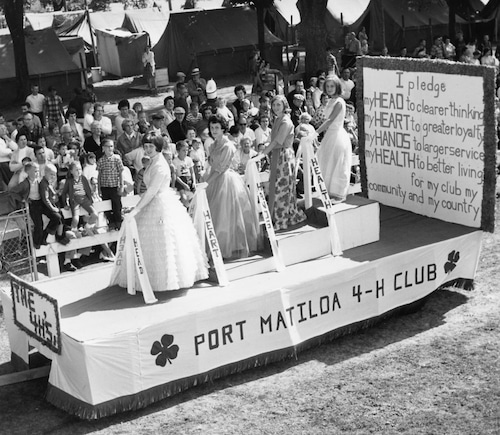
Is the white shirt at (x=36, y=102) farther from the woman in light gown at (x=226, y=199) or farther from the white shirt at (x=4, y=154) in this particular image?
the woman in light gown at (x=226, y=199)

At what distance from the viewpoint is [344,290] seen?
1029cm

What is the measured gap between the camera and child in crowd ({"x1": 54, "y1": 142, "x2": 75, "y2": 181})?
13523 millimetres

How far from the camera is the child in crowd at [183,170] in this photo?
43.1 ft

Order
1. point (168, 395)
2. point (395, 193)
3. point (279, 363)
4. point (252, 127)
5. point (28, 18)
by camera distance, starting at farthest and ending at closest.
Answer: point (28, 18) < point (252, 127) < point (395, 193) < point (279, 363) < point (168, 395)

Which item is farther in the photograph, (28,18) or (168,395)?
(28,18)

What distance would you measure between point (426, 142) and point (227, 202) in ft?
9.48

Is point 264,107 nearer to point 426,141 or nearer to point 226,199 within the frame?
point 426,141

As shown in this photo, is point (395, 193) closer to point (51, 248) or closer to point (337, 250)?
point (337, 250)

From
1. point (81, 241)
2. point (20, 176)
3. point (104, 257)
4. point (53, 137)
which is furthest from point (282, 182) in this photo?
point (53, 137)

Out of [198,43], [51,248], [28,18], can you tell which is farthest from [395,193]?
[28,18]

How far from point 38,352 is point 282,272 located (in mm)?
2669

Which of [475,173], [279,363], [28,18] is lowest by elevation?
[279,363]

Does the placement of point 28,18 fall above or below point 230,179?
above

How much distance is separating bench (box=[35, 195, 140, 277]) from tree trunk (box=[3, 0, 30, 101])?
11994 mm
